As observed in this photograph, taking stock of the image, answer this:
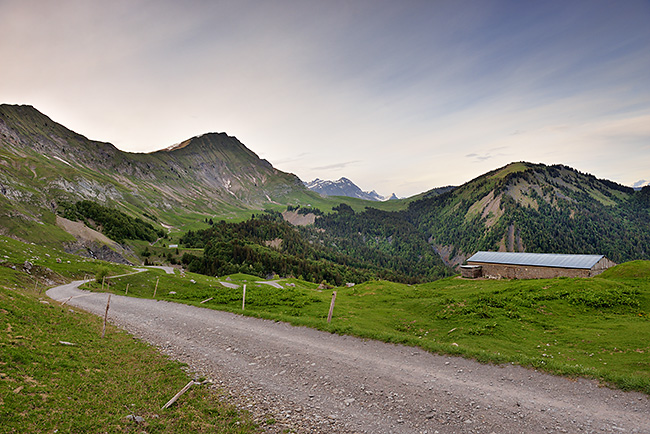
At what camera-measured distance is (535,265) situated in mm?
76438

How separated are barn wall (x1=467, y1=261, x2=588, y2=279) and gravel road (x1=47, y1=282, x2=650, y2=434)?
2873 inches

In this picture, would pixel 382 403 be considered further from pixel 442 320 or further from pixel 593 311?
pixel 593 311

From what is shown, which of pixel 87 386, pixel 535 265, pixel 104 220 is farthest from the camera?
pixel 104 220

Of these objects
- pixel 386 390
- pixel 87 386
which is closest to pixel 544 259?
pixel 386 390

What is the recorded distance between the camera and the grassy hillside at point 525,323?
16844 mm

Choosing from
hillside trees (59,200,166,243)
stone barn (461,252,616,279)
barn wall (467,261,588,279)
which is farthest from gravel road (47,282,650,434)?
hillside trees (59,200,166,243)

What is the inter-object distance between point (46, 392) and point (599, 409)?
2250 centimetres

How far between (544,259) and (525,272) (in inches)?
296

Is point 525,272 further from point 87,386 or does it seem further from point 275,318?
point 87,386

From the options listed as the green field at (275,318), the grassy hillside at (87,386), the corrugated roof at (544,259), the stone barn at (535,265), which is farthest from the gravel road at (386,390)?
the corrugated roof at (544,259)

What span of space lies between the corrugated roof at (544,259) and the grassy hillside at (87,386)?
87.2m

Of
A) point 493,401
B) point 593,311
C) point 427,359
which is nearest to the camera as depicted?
point 493,401

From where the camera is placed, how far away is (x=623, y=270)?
4719 centimetres

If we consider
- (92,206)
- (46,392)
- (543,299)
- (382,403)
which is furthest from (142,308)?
(92,206)
